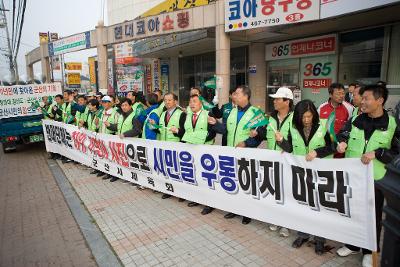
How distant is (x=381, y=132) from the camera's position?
297 cm

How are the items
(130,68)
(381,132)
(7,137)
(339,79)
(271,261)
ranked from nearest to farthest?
(381,132)
(271,261)
(7,137)
(339,79)
(130,68)

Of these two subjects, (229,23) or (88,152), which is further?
(229,23)

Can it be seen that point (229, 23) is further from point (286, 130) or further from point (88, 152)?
point (286, 130)

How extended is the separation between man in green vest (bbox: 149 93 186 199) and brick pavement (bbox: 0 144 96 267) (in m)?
1.69

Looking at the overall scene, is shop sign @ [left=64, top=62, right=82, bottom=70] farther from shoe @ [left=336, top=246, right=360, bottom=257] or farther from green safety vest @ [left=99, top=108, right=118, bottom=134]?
shoe @ [left=336, top=246, right=360, bottom=257]

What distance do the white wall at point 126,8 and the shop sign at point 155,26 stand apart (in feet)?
70.6

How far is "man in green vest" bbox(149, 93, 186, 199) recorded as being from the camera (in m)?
5.07

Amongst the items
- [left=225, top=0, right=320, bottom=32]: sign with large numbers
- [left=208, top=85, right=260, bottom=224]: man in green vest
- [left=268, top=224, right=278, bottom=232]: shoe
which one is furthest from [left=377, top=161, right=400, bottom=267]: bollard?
[left=225, top=0, right=320, bottom=32]: sign with large numbers

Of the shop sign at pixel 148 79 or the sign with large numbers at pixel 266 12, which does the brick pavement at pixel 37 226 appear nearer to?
the sign with large numbers at pixel 266 12

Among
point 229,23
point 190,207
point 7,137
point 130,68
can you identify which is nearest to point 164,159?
point 190,207

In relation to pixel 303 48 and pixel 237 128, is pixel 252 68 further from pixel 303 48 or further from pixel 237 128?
pixel 237 128

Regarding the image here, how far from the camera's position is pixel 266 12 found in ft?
28.7

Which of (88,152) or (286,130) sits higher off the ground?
(286,130)

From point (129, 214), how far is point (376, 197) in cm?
331
